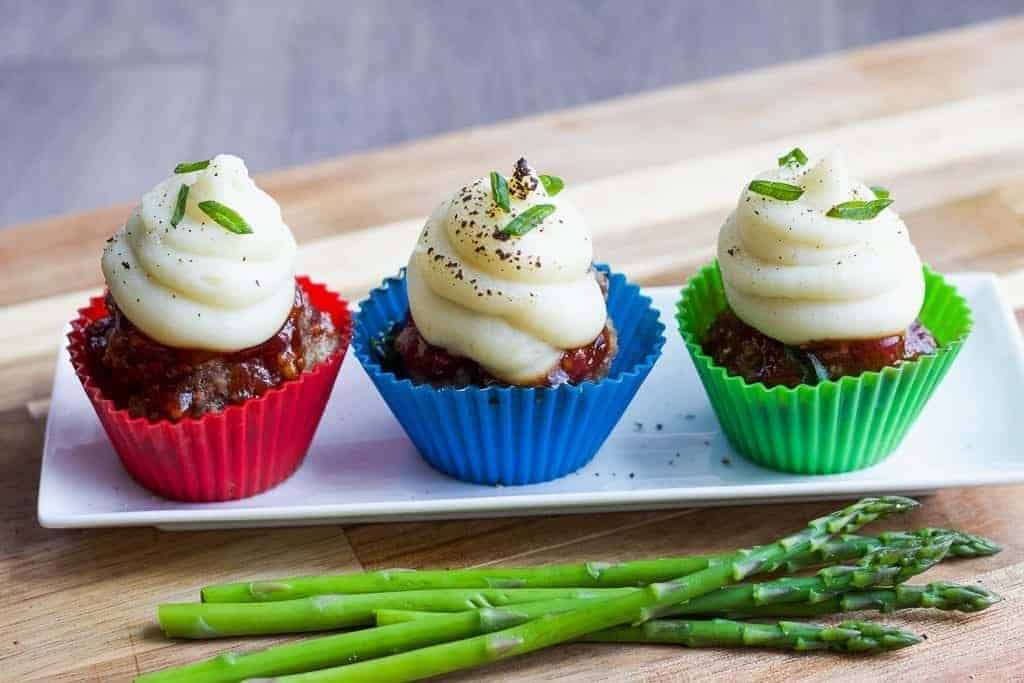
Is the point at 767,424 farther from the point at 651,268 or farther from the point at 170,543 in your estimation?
the point at 170,543

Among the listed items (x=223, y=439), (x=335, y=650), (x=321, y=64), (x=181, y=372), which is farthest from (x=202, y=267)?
(x=321, y=64)

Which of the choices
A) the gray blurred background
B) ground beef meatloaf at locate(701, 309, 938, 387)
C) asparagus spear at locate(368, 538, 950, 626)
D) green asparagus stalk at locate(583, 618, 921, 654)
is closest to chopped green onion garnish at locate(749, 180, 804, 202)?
ground beef meatloaf at locate(701, 309, 938, 387)

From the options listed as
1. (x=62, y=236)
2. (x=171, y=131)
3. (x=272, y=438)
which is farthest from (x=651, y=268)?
(x=171, y=131)

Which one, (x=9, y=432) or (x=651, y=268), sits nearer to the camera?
(x=9, y=432)

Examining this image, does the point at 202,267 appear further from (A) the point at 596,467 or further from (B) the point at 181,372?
(A) the point at 596,467

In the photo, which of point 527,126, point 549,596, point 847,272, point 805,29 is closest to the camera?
point 549,596

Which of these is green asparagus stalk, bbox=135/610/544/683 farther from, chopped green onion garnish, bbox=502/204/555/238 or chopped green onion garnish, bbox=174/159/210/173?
chopped green onion garnish, bbox=174/159/210/173

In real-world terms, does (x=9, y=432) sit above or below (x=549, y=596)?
above
